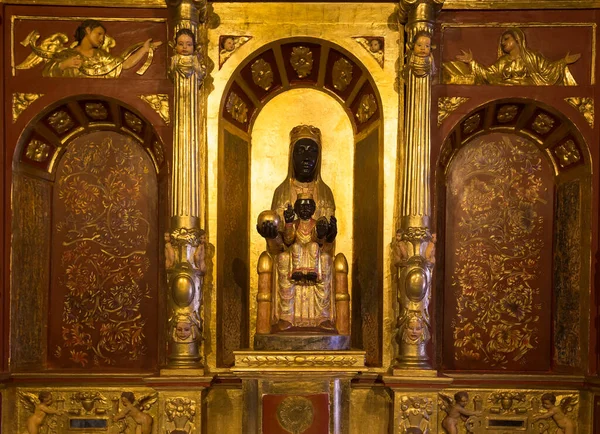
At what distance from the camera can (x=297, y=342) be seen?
9.84 metres

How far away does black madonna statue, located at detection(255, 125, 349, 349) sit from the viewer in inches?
396

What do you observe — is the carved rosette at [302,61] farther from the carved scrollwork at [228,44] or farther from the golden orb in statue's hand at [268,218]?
the golden orb in statue's hand at [268,218]

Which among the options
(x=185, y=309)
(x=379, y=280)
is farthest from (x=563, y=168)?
(x=185, y=309)

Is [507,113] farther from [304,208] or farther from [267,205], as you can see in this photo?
[267,205]

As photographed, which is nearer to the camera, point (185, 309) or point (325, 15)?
point (185, 309)

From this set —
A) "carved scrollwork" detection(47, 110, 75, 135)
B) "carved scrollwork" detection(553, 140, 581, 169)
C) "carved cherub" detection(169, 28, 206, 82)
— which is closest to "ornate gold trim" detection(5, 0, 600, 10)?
"carved cherub" detection(169, 28, 206, 82)

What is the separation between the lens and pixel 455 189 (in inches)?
438

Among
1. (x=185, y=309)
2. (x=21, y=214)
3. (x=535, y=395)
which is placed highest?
(x=21, y=214)

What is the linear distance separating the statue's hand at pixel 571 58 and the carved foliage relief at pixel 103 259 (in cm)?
468

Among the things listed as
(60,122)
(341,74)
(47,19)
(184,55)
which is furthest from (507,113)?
(47,19)

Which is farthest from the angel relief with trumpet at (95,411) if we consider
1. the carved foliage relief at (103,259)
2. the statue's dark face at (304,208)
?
the statue's dark face at (304,208)

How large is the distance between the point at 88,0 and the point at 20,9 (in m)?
0.72

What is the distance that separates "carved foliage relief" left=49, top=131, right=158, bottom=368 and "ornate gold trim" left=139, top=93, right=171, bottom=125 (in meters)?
0.85

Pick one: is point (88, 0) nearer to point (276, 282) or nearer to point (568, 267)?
point (276, 282)
